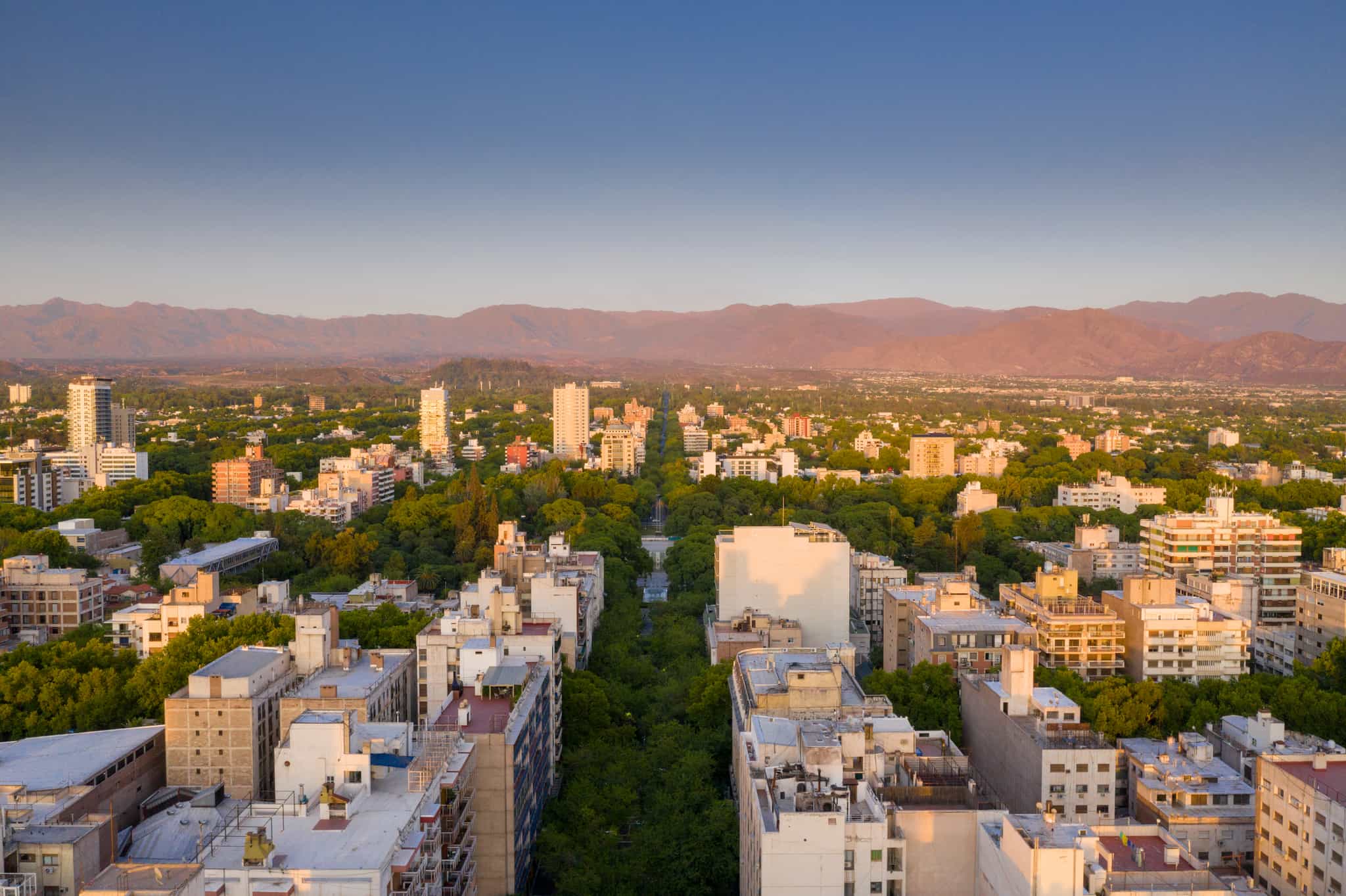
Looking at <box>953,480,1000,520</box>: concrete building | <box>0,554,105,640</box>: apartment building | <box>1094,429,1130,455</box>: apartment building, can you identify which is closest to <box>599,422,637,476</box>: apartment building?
<box>953,480,1000,520</box>: concrete building

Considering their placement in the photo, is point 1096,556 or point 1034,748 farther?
point 1096,556

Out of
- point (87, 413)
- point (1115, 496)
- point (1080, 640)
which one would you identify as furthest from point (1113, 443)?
point (87, 413)

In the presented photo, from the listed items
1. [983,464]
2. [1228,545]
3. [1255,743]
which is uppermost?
[1228,545]

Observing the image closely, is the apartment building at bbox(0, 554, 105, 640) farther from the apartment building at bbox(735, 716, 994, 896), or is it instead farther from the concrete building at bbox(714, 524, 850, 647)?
the apartment building at bbox(735, 716, 994, 896)

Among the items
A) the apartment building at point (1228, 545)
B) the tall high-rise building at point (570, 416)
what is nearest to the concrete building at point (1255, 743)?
the apartment building at point (1228, 545)

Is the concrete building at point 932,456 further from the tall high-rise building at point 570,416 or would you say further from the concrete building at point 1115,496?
the tall high-rise building at point 570,416

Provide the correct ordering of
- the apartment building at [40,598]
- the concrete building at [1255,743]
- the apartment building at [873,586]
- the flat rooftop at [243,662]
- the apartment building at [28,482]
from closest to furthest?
the concrete building at [1255,743]
the flat rooftop at [243,662]
the apartment building at [40,598]
the apartment building at [873,586]
the apartment building at [28,482]

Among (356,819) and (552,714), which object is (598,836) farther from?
(356,819)

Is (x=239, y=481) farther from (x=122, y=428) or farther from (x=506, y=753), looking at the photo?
(x=506, y=753)
